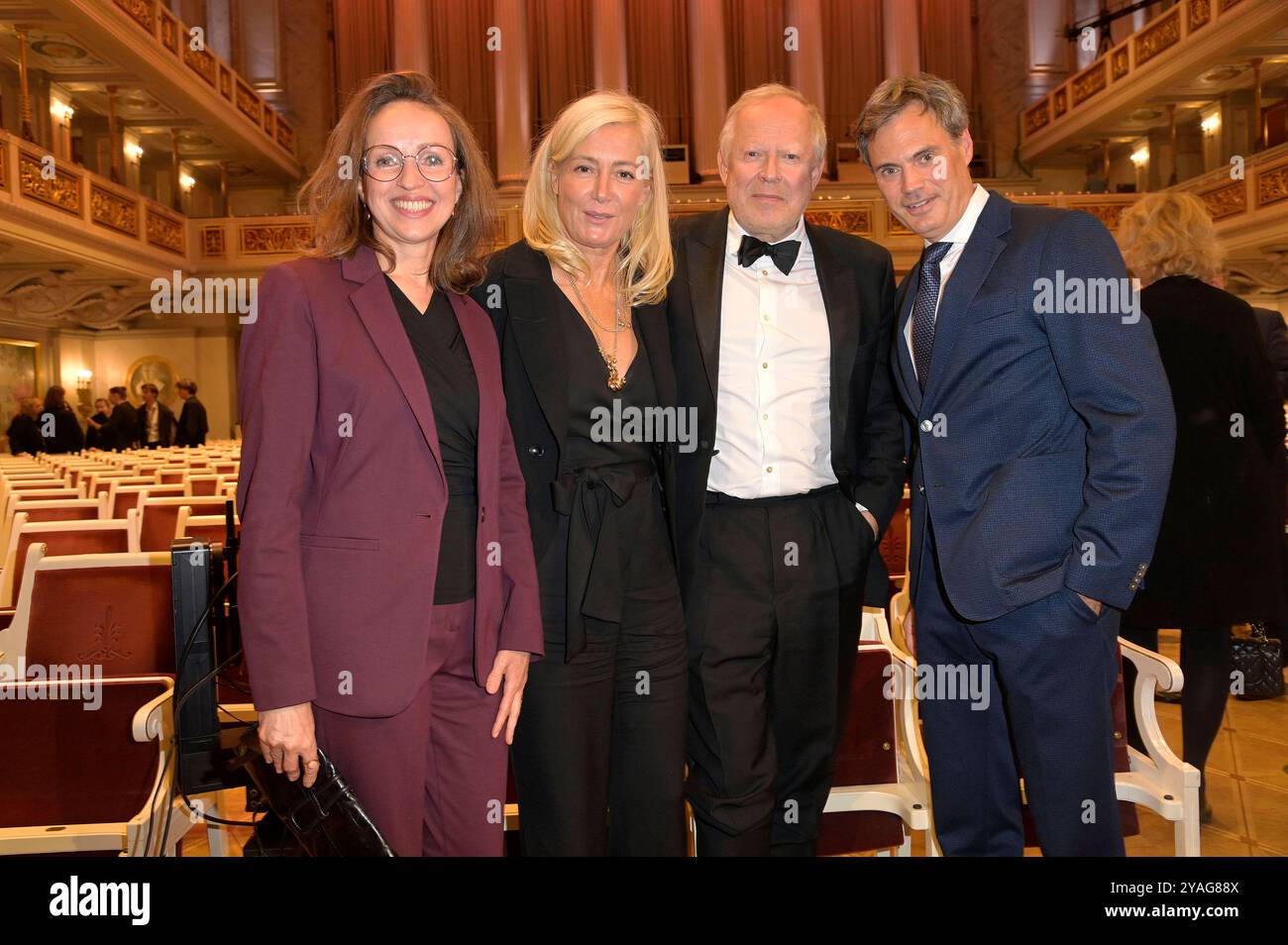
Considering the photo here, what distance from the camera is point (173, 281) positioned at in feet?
50.9

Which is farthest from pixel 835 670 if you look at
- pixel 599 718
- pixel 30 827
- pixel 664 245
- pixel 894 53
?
pixel 894 53

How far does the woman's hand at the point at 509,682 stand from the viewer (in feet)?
5.96

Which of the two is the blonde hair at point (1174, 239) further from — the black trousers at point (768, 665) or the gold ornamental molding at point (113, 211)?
the gold ornamental molding at point (113, 211)

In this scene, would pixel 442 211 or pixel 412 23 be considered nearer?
pixel 442 211

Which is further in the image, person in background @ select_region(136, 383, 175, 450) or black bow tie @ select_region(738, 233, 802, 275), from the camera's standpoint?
person in background @ select_region(136, 383, 175, 450)

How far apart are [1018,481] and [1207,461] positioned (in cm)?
145

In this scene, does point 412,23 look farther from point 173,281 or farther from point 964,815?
point 964,815

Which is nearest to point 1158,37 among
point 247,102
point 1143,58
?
point 1143,58

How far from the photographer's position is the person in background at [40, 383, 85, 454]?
1295 centimetres

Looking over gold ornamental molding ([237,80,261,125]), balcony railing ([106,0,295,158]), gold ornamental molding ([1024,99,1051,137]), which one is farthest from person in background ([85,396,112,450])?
gold ornamental molding ([1024,99,1051,137])

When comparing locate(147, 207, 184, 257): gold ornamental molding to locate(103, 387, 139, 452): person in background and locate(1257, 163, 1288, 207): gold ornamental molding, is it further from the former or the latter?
locate(1257, 163, 1288, 207): gold ornamental molding

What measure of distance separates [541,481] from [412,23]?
20.8 m

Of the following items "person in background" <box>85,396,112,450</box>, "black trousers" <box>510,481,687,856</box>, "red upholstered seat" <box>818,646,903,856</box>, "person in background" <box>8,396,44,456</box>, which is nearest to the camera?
"black trousers" <box>510,481,687,856</box>

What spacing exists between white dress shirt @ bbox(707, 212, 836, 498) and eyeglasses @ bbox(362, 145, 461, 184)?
0.73m
